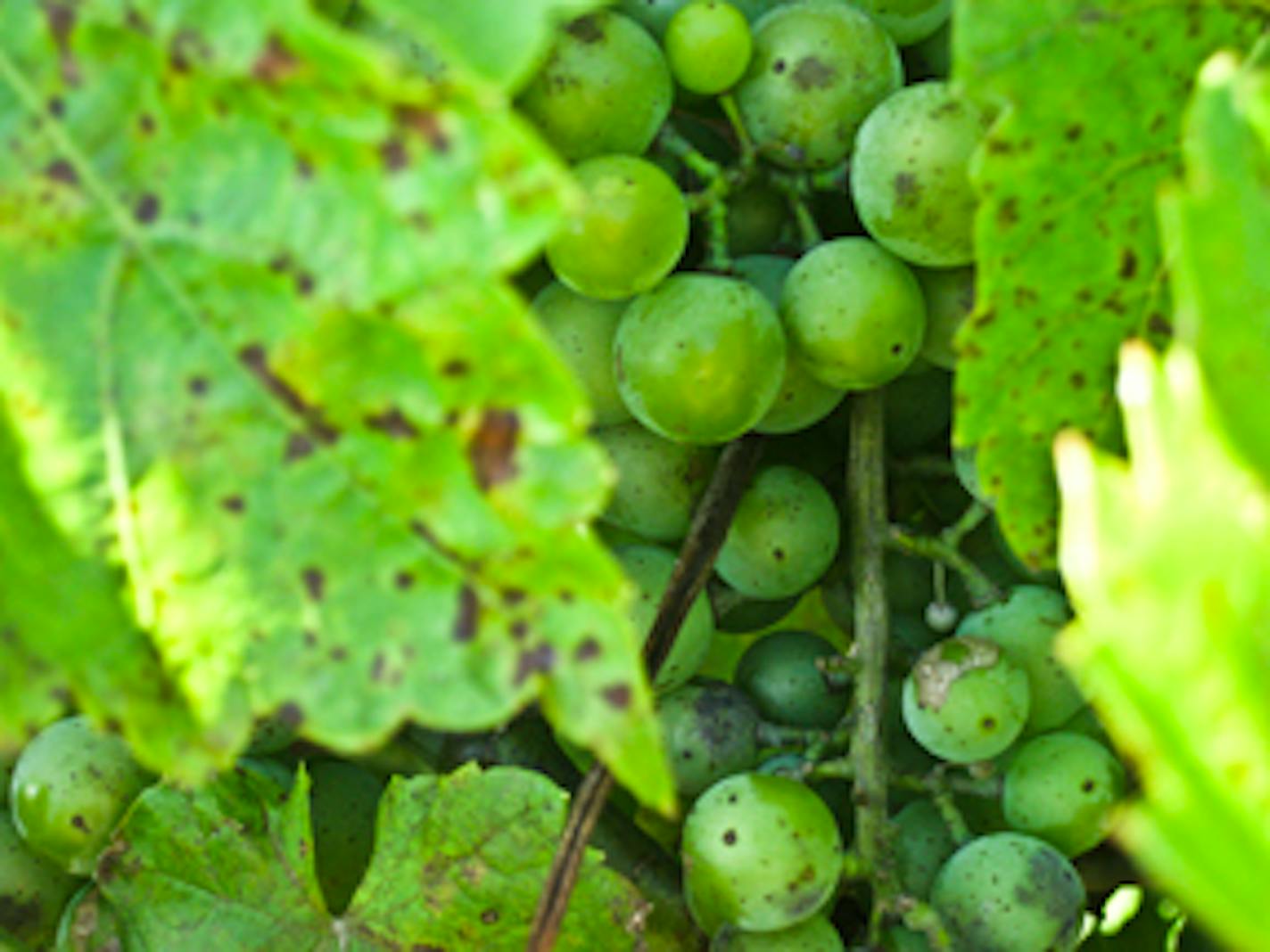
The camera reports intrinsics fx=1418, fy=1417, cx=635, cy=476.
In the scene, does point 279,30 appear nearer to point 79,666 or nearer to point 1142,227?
point 79,666

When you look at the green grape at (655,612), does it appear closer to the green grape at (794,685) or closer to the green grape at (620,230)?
the green grape at (794,685)

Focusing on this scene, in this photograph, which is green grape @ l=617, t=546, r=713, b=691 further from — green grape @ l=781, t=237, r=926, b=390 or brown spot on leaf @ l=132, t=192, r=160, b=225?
brown spot on leaf @ l=132, t=192, r=160, b=225

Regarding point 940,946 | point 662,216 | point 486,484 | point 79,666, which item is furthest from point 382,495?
point 940,946

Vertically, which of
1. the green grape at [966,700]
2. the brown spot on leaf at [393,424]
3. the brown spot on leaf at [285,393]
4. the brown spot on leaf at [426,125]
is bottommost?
the green grape at [966,700]

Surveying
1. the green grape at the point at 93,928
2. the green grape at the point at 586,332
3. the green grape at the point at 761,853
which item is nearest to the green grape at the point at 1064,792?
the green grape at the point at 761,853

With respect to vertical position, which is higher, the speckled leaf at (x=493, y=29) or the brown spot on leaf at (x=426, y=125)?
the speckled leaf at (x=493, y=29)

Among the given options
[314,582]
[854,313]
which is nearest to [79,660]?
[314,582]

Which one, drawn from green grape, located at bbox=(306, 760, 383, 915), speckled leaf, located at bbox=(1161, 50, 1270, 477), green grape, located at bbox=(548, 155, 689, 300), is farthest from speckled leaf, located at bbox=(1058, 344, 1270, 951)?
green grape, located at bbox=(306, 760, 383, 915)

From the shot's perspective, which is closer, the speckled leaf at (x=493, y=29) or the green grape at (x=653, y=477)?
the speckled leaf at (x=493, y=29)
